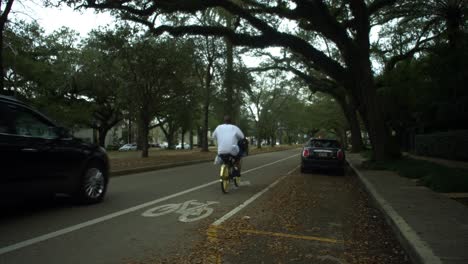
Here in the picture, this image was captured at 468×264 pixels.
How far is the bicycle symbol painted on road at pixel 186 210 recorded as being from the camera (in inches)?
288

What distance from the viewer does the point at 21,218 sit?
22.5 ft

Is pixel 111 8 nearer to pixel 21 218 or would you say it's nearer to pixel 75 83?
pixel 21 218

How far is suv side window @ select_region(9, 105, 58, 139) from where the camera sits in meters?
6.60

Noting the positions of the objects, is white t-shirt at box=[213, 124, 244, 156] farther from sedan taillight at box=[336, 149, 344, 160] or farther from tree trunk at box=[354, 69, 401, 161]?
tree trunk at box=[354, 69, 401, 161]

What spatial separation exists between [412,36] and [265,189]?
2095 cm

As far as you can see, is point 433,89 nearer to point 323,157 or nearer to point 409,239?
point 323,157

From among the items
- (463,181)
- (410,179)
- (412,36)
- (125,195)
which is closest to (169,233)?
(125,195)

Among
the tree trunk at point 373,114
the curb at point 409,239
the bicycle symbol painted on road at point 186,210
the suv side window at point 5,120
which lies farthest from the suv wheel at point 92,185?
the tree trunk at point 373,114

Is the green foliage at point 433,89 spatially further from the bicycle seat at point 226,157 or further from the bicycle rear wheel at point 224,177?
the bicycle rear wheel at point 224,177

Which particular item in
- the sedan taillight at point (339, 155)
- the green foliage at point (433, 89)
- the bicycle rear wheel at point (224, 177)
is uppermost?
the green foliage at point (433, 89)

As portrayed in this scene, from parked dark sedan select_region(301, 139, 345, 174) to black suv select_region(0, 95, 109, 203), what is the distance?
9721mm

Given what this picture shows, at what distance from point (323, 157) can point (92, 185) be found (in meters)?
10.2

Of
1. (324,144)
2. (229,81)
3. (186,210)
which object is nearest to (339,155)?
(324,144)

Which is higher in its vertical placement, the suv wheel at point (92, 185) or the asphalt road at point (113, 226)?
the suv wheel at point (92, 185)
